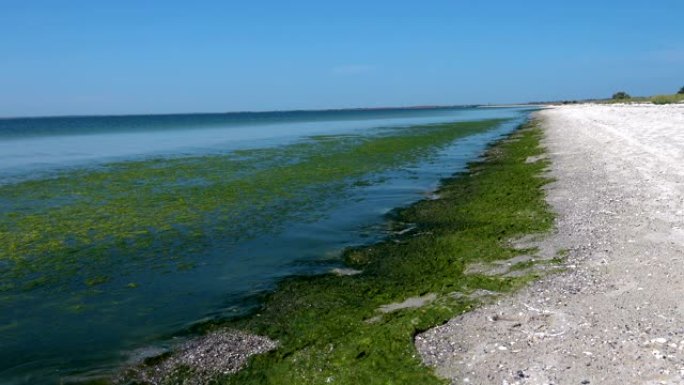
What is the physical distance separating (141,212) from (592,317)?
1527cm

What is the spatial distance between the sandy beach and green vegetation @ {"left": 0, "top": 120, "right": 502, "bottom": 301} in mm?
7458

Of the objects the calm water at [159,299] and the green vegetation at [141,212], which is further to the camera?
the green vegetation at [141,212]

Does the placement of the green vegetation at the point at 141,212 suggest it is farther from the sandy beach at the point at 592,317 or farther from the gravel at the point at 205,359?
the sandy beach at the point at 592,317

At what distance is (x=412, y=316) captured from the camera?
28.9ft

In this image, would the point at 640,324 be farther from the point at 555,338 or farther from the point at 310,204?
the point at 310,204

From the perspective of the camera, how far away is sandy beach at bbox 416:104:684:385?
6.56 metres

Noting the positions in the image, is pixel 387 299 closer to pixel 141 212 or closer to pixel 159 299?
pixel 159 299

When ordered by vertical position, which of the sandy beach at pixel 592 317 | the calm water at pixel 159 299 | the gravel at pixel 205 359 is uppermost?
the sandy beach at pixel 592 317

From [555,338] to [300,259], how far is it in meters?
6.70

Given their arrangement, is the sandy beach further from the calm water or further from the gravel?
the calm water

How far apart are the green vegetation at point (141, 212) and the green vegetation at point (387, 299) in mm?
3962

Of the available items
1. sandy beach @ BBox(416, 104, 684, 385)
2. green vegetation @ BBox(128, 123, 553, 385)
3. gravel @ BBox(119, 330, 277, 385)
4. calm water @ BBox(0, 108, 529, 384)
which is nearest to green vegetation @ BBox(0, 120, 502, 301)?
calm water @ BBox(0, 108, 529, 384)

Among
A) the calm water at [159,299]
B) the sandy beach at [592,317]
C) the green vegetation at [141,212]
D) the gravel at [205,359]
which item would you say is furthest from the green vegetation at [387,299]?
the green vegetation at [141,212]

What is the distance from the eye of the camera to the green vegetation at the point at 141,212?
12.7 metres
